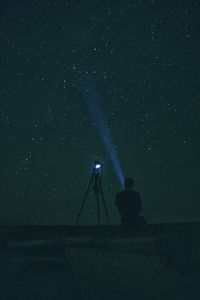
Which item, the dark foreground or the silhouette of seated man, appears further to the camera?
the silhouette of seated man

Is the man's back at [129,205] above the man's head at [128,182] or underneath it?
underneath

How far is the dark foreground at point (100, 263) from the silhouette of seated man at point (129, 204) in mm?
2054

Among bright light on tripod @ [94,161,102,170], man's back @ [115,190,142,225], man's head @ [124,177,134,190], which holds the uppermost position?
bright light on tripod @ [94,161,102,170]

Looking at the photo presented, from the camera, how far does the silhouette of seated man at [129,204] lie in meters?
6.03

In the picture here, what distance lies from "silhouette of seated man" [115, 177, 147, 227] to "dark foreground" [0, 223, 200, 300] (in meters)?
2.05

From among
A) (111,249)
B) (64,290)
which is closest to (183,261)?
(111,249)

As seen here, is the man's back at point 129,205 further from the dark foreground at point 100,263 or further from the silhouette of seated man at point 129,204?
the dark foreground at point 100,263

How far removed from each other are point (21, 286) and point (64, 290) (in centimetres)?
33

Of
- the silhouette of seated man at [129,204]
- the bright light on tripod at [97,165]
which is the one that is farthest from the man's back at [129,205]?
the bright light on tripod at [97,165]

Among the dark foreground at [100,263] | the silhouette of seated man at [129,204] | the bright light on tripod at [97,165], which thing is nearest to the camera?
the dark foreground at [100,263]

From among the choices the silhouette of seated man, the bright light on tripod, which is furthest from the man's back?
the bright light on tripod

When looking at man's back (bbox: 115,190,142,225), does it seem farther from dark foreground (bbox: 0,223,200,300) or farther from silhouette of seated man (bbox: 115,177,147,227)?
dark foreground (bbox: 0,223,200,300)

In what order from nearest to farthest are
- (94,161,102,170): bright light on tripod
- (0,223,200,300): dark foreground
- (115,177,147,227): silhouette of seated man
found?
(0,223,200,300): dark foreground
(115,177,147,227): silhouette of seated man
(94,161,102,170): bright light on tripod

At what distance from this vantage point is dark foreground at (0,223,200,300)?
3.39 meters
